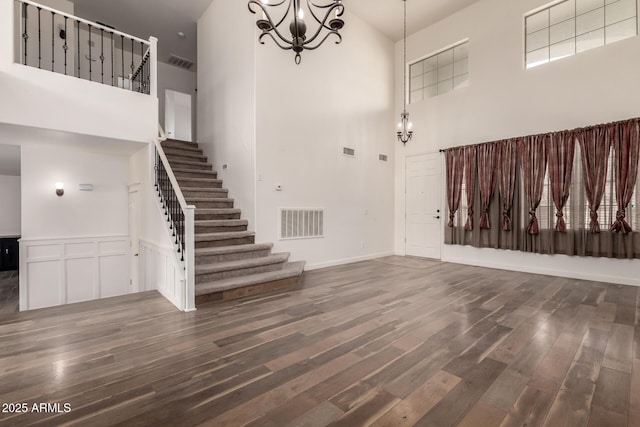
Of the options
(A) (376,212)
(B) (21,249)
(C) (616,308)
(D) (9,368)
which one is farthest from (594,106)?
(B) (21,249)

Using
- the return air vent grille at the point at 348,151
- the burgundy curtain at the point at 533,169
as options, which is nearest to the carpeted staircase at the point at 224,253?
the return air vent grille at the point at 348,151

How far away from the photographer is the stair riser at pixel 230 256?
409cm

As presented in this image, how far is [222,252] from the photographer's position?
4.24 m

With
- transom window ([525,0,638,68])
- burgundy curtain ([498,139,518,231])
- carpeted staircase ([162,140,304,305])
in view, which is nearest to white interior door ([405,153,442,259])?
burgundy curtain ([498,139,518,231])

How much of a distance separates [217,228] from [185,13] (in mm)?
5383

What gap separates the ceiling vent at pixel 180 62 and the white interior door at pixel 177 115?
2.66 ft

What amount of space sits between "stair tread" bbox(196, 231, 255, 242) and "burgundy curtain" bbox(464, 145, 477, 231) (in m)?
4.32

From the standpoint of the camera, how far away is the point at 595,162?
4605mm

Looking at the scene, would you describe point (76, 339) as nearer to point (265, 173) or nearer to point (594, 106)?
point (265, 173)

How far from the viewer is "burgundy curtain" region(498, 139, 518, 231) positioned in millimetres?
5434

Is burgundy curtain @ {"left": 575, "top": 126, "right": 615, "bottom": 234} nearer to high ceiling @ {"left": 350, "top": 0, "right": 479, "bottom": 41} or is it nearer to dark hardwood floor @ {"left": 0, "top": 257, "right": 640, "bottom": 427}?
dark hardwood floor @ {"left": 0, "top": 257, "right": 640, "bottom": 427}

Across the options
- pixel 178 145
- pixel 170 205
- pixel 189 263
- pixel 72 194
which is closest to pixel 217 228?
pixel 170 205

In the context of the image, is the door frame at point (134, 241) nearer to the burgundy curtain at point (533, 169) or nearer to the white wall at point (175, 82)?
the white wall at point (175, 82)

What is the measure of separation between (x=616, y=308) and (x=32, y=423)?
532 centimetres
